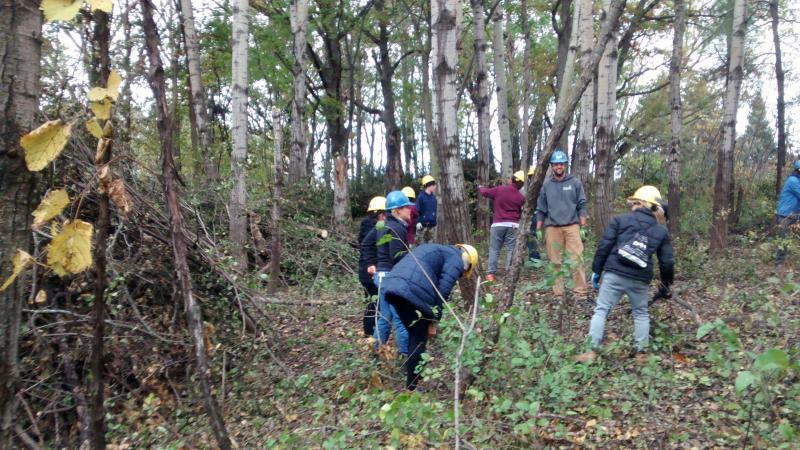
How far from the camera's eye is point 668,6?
19078mm

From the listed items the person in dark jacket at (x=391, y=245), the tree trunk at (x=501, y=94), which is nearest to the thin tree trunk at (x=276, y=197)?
the person in dark jacket at (x=391, y=245)

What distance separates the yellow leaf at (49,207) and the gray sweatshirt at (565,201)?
6045 millimetres

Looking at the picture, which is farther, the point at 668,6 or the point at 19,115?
the point at 668,6

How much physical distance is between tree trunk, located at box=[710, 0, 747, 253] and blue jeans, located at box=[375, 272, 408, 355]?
256 inches

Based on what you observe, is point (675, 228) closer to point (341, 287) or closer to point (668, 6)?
point (341, 287)

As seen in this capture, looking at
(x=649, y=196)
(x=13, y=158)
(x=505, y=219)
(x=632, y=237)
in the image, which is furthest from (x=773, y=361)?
(x=505, y=219)

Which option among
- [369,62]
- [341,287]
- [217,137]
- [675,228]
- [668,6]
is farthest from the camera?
[369,62]

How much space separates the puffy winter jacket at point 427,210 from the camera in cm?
1006

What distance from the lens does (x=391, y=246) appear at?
5.46 metres

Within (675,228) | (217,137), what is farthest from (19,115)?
(217,137)

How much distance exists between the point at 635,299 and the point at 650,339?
47cm

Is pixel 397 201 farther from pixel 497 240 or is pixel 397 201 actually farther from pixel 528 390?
pixel 497 240

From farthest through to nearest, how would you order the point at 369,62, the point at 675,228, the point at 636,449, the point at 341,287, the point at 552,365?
the point at 369,62
the point at 675,228
the point at 341,287
the point at 552,365
the point at 636,449

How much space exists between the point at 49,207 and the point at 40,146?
0.20 metres
